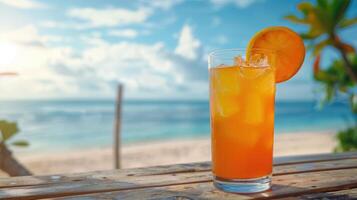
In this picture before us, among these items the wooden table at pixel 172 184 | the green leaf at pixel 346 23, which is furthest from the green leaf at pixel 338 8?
the wooden table at pixel 172 184

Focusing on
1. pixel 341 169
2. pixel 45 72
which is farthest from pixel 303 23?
pixel 45 72

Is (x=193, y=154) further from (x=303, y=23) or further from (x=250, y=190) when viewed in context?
(x=250, y=190)

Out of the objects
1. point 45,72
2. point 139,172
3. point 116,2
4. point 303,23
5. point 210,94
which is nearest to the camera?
point 210,94

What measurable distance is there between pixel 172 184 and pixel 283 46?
1.54ft

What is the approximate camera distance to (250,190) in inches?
33.9

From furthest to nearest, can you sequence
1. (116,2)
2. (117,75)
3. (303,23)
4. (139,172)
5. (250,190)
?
(117,75) < (116,2) < (303,23) < (139,172) < (250,190)

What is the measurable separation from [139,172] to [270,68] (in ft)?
1.65

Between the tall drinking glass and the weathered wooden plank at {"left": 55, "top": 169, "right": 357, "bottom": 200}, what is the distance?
4 centimetres

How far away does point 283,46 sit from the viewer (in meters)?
0.96

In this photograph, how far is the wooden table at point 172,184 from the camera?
849 mm

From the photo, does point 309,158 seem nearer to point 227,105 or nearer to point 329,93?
point 227,105

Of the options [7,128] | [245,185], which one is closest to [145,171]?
[245,185]

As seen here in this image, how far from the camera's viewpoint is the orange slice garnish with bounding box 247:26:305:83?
3.06 feet

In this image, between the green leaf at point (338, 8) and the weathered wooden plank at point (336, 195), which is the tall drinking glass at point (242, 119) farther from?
the green leaf at point (338, 8)
